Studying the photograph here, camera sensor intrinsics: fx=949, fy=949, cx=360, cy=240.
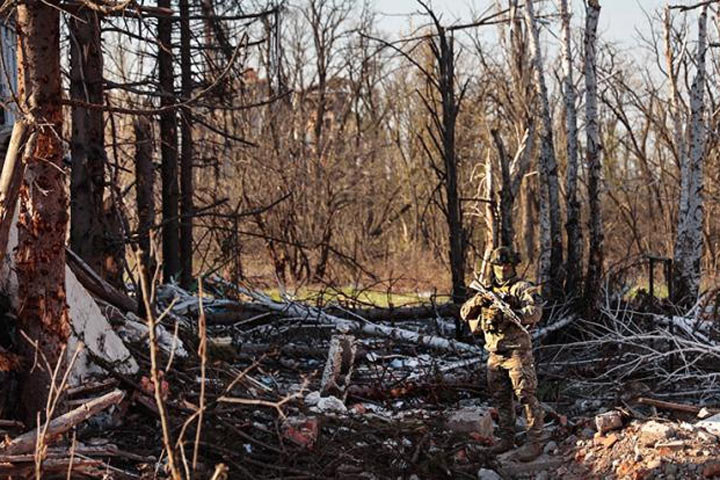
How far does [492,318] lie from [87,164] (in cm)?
491

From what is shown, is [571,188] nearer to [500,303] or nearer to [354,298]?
[354,298]

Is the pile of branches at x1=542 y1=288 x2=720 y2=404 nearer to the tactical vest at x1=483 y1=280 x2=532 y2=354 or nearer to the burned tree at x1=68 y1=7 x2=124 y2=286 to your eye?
the tactical vest at x1=483 y1=280 x2=532 y2=354

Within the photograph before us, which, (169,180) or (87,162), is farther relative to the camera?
(169,180)

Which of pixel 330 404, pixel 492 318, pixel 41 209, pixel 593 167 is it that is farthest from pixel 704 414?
pixel 593 167

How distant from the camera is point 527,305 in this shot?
7773mm

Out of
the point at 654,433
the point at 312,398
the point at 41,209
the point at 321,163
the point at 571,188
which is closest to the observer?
the point at 41,209

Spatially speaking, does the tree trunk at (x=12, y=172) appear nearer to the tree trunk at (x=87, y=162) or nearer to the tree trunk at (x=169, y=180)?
the tree trunk at (x=87, y=162)

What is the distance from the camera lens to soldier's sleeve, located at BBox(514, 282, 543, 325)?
7.70 meters

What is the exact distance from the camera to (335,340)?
9547 millimetres

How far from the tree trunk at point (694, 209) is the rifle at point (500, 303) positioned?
24.2 ft

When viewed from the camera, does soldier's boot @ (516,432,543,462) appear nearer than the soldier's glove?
Yes

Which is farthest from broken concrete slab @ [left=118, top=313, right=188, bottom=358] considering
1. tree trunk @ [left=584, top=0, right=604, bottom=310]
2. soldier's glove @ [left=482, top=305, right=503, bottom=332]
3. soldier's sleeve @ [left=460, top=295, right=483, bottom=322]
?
tree trunk @ [left=584, top=0, right=604, bottom=310]

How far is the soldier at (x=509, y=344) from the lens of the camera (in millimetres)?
7898

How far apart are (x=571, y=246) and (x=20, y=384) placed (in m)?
9.06
